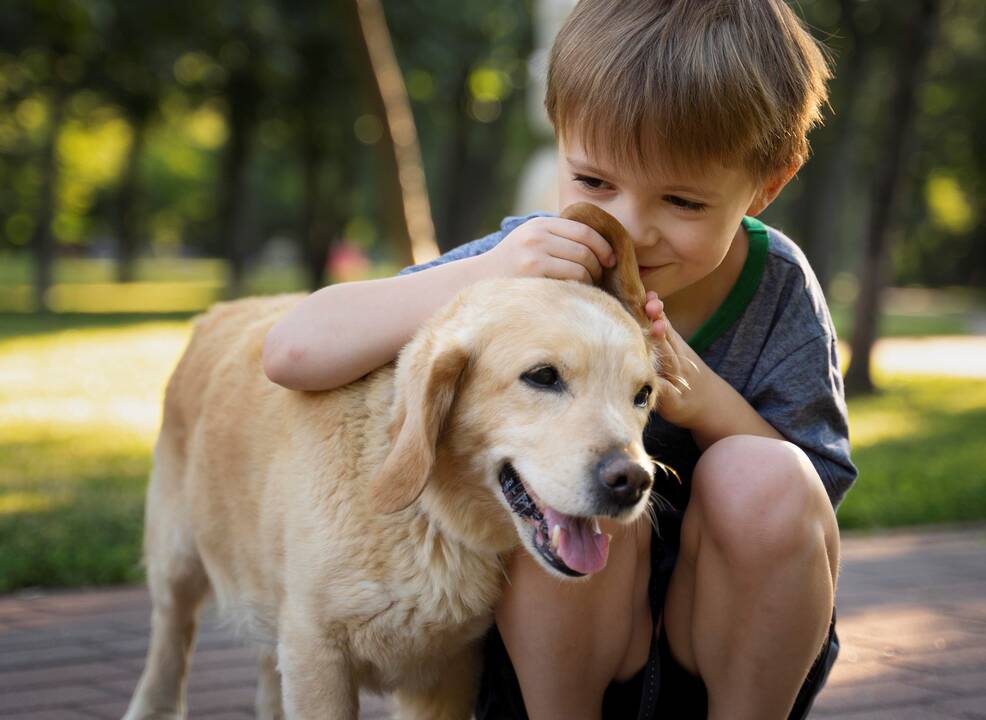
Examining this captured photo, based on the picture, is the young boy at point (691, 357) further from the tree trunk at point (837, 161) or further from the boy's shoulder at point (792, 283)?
the tree trunk at point (837, 161)

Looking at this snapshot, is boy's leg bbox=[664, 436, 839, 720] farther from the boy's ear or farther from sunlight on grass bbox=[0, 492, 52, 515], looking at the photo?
sunlight on grass bbox=[0, 492, 52, 515]

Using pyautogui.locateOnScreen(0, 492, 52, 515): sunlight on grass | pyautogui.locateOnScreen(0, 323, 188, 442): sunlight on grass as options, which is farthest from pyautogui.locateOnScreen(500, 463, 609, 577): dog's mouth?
pyautogui.locateOnScreen(0, 323, 188, 442): sunlight on grass

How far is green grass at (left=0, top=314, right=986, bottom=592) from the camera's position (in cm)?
471

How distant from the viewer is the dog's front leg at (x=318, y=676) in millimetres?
2432

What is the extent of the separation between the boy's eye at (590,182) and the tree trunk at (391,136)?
5788 mm

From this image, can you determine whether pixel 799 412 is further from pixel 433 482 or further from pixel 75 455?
pixel 75 455

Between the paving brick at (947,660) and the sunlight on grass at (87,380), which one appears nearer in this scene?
the paving brick at (947,660)

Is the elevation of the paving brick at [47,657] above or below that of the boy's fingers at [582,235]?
below

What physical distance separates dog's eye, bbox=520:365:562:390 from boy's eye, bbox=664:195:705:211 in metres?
0.66

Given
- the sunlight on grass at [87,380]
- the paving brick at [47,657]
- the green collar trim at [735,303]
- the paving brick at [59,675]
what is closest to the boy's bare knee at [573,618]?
the green collar trim at [735,303]

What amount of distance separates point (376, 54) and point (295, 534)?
6.74 m

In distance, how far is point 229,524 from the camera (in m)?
2.89

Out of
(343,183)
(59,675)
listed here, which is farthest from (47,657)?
(343,183)

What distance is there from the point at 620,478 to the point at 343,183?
2800 centimetres
